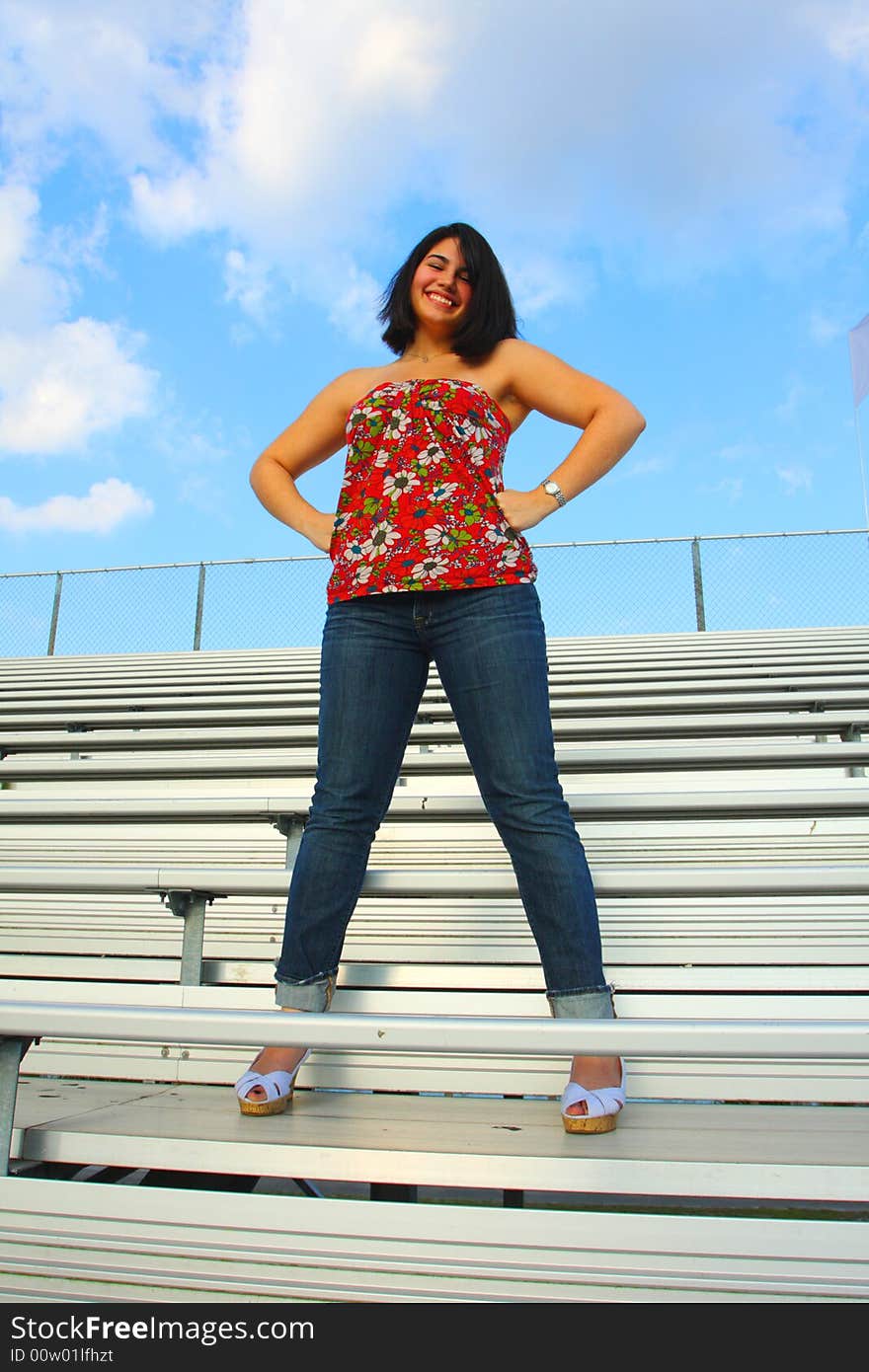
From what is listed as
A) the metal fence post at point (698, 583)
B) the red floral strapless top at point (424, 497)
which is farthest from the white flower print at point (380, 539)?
the metal fence post at point (698, 583)

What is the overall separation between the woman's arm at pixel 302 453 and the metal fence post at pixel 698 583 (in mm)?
4187

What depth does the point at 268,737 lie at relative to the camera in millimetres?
2398

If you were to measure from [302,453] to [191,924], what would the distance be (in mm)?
654

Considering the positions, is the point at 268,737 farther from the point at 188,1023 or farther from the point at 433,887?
the point at 188,1023

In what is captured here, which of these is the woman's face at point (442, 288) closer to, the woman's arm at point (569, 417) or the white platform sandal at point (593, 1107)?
the woman's arm at point (569, 417)

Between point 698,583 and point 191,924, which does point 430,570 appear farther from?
point 698,583

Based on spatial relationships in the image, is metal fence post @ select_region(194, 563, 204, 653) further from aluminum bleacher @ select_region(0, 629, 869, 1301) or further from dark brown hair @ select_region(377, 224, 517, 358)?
dark brown hair @ select_region(377, 224, 517, 358)

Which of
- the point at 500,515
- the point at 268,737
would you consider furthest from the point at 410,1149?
the point at 268,737

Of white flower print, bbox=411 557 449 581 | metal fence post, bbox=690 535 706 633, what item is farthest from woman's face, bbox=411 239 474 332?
Result: metal fence post, bbox=690 535 706 633

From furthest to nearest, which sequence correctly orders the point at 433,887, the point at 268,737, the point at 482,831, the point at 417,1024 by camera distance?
the point at 268,737 < the point at 482,831 < the point at 433,887 < the point at 417,1024

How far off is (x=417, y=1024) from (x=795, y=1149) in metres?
0.39

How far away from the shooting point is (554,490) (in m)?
1.10
